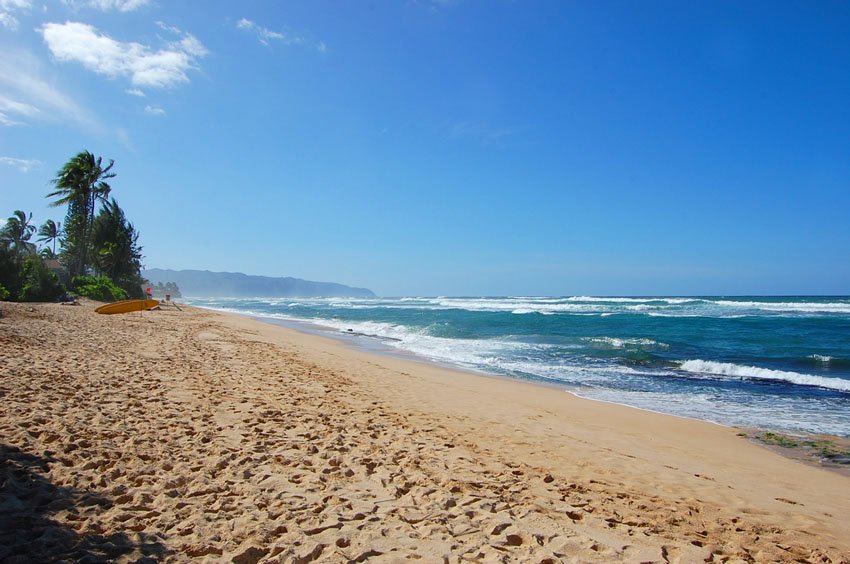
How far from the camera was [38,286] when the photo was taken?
25.3 m

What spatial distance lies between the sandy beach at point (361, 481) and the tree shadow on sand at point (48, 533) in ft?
0.05

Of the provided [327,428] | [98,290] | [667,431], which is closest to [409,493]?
[327,428]

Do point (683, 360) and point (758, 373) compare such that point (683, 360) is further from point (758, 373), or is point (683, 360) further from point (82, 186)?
point (82, 186)

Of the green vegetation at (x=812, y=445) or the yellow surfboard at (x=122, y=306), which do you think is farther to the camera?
the yellow surfboard at (x=122, y=306)

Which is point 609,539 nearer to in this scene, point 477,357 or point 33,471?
point 33,471

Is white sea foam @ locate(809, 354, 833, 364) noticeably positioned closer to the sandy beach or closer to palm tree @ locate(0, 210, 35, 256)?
the sandy beach

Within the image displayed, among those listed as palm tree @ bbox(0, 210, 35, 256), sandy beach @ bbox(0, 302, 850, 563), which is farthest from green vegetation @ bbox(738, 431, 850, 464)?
palm tree @ bbox(0, 210, 35, 256)

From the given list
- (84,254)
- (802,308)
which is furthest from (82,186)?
(802,308)

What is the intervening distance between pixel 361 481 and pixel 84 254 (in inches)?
1565

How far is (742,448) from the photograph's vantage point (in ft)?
22.2

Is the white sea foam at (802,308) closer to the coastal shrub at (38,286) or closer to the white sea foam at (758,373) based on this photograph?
the white sea foam at (758,373)

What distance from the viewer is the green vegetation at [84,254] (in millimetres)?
25328

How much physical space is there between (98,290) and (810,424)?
37809 mm

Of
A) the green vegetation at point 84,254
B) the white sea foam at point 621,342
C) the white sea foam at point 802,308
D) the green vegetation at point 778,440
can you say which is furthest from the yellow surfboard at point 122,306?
the white sea foam at point 802,308
